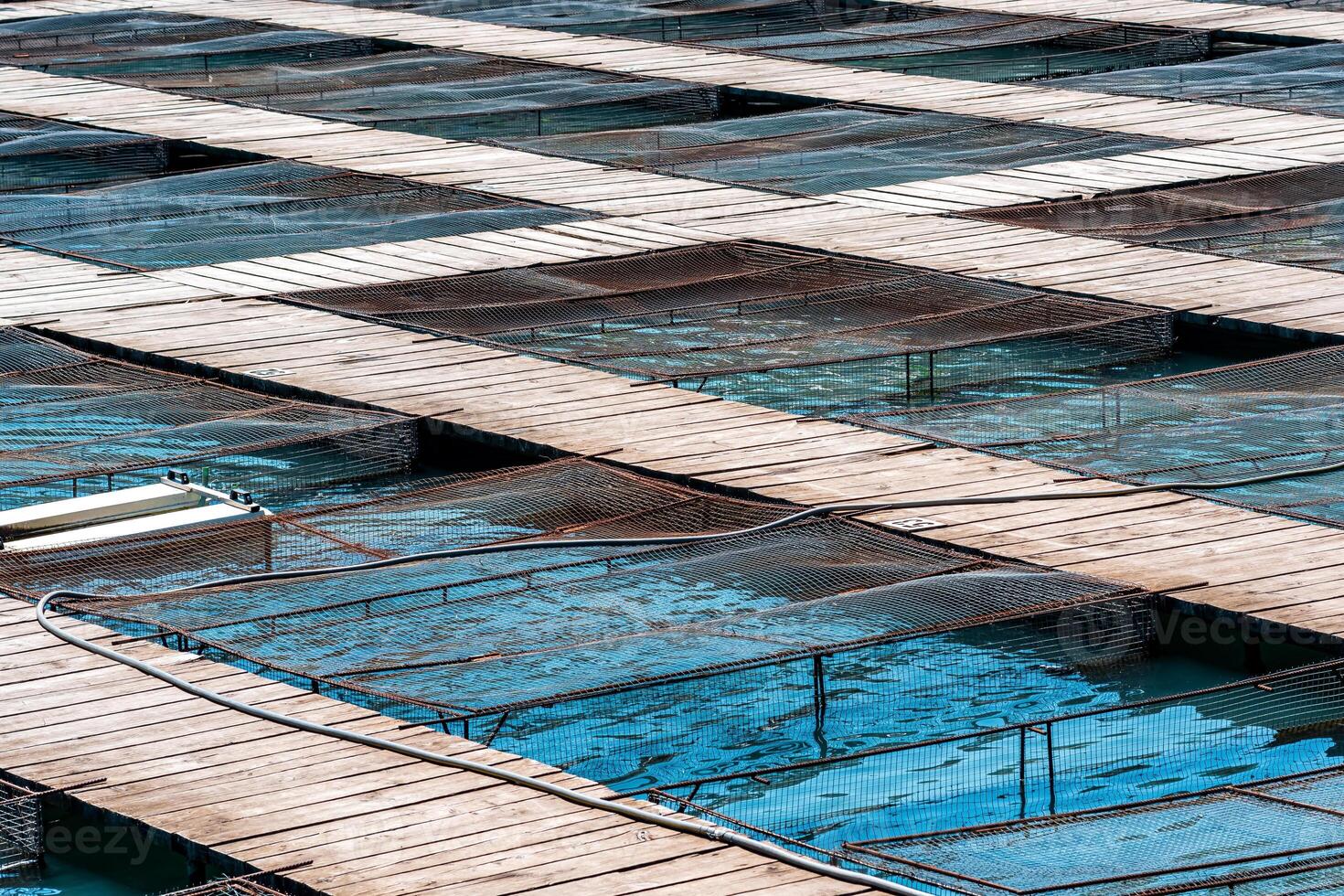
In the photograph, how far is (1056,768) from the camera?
11242 mm

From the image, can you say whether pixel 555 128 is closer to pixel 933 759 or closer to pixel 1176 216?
pixel 1176 216

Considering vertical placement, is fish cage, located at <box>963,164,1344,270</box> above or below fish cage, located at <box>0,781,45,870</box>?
above

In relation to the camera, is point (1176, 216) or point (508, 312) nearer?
point (508, 312)

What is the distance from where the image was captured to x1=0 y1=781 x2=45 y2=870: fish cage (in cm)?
988

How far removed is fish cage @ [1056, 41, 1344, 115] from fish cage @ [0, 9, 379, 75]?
10351 mm

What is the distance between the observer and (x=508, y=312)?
59.4 feet

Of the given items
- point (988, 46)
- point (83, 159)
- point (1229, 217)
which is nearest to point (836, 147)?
point (1229, 217)

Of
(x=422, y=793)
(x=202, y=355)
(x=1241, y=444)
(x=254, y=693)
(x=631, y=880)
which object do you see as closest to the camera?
(x=631, y=880)

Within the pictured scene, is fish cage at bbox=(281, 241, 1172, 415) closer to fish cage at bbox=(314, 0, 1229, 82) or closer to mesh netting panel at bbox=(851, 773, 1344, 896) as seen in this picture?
mesh netting panel at bbox=(851, 773, 1344, 896)

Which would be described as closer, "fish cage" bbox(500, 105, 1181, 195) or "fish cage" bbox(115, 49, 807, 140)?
"fish cage" bbox(500, 105, 1181, 195)

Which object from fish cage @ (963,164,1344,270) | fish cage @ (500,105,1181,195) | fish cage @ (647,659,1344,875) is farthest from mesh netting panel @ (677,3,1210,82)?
fish cage @ (647,659,1344,875)

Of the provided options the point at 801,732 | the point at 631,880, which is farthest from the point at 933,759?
the point at 631,880

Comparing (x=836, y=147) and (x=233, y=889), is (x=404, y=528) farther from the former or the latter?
(x=836, y=147)

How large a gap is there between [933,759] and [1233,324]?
7222mm
